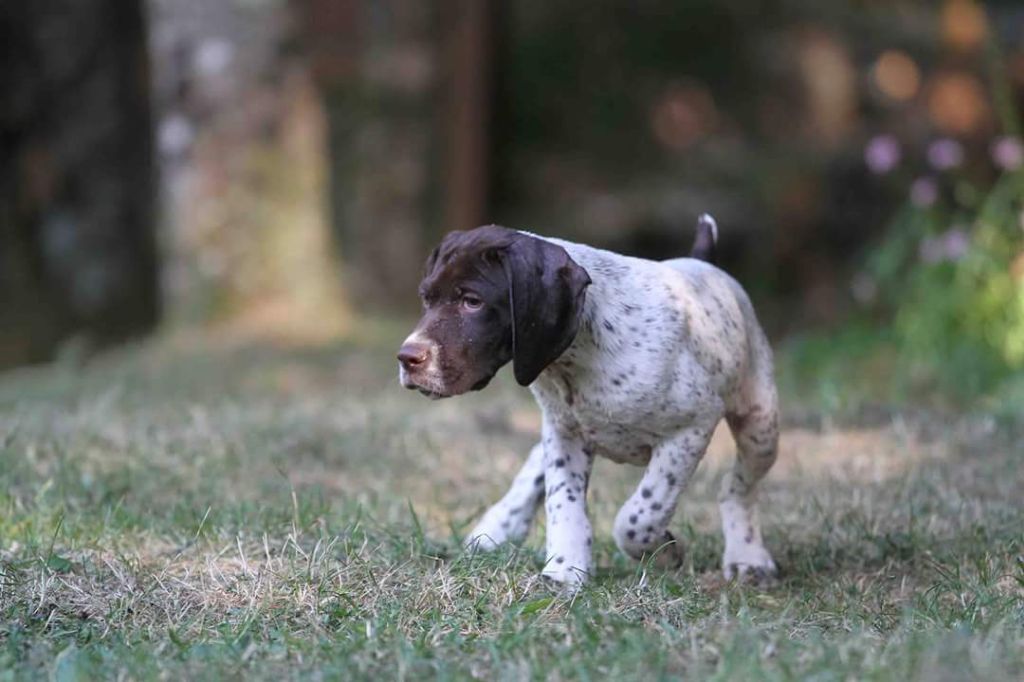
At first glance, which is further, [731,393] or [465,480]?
[465,480]

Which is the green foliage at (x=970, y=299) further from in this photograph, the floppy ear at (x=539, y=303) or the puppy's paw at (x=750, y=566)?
the floppy ear at (x=539, y=303)

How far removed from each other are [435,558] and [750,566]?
3.51 feet

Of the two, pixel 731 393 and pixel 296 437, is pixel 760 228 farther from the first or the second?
pixel 731 393

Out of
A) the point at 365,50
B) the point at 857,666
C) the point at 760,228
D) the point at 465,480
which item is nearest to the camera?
the point at 857,666

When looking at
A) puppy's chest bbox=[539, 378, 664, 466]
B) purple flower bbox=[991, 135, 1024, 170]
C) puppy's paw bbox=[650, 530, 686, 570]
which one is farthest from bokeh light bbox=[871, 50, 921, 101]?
puppy's chest bbox=[539, 378, 664, 466]

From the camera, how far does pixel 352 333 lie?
35.3 feet

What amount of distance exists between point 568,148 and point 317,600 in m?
11.7

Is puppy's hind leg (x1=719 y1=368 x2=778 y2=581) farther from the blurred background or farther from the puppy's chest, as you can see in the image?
the blurred background

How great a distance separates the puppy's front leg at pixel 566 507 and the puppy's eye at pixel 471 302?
0.61 m

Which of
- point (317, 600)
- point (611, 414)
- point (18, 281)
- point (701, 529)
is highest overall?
point (611, 414)

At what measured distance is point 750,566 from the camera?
499 centimetres

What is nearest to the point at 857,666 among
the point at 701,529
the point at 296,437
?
the point at 701,529

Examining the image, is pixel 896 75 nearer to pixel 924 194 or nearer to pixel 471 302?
pixel 924 194

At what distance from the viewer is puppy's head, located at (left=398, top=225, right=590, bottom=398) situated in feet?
14.2
